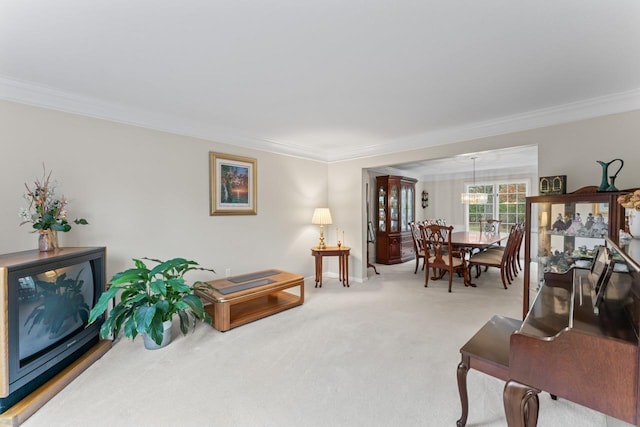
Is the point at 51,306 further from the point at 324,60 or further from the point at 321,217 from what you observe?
the point at 321,217

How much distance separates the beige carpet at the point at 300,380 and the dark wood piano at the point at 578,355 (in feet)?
1.42

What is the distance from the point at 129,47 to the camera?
1.71 m

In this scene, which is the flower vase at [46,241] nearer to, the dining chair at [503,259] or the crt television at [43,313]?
the crt television at [43,313]

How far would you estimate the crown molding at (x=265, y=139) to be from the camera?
2.27 meters

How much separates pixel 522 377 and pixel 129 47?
9.01 ft

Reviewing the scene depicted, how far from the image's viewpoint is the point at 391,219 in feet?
19.3

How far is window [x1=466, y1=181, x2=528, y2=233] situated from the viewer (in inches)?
248

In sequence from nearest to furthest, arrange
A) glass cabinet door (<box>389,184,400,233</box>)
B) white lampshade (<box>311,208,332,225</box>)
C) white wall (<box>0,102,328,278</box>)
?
white wall (<box>0,102,328,278</box>) < white lampshade (<box>311,208,332,225</box>) < glass cabinet door (<box>389,184,400,233</box>)

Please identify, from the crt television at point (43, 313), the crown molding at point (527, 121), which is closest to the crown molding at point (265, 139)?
the crown molding at point (527, 121)

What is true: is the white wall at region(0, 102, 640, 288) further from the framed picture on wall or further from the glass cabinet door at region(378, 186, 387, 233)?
the glass cabinet door at region(378, 186, 387, 233)

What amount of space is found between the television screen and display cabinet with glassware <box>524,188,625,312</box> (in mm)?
3817

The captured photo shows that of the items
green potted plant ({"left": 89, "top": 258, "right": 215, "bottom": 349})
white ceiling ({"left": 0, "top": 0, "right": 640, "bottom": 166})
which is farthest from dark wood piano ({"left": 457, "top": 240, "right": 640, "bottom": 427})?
green potted plant ({"left": 89, "top": 258, "right": 215, "bottom": 349})

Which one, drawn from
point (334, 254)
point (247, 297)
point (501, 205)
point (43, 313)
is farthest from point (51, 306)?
point (501, 205)

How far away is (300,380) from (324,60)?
2273 mm
